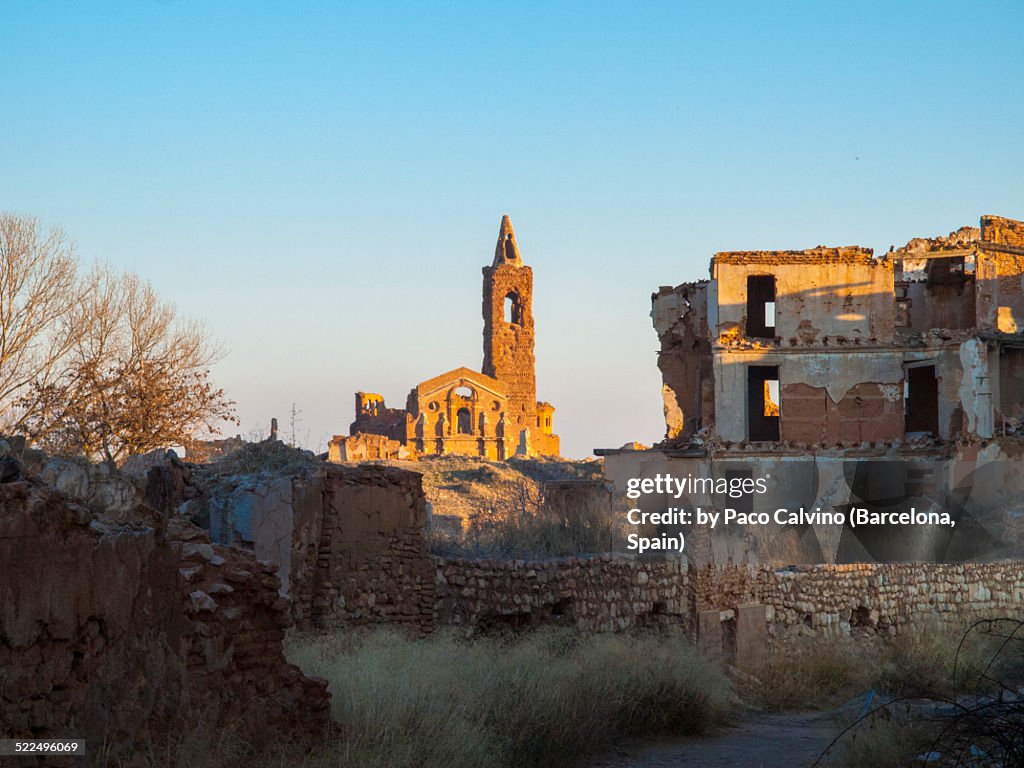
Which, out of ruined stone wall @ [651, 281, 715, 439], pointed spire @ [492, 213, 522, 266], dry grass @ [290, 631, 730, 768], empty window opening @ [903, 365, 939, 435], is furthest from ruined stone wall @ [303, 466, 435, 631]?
pointed spire @ [492, 213, 522, 266]

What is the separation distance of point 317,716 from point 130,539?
6.01 ft

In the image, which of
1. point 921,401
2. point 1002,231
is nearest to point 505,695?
point 921,401

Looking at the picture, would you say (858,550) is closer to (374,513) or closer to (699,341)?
(699,341)

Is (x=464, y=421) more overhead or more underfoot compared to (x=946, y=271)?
more underfoot

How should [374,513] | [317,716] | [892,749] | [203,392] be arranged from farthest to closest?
[203,392]
[374,513]
[892,749]
[317,716]

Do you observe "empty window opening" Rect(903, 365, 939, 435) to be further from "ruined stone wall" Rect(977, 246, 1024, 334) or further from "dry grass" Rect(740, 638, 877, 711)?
"dry grass" Rect(740, 638, 877, 711)

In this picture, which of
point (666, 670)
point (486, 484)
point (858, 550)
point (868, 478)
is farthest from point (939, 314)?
point (666, 670)

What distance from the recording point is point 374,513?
39.4 feet

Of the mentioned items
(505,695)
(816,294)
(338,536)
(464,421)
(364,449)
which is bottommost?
(505,695)

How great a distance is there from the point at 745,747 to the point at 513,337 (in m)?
63.7

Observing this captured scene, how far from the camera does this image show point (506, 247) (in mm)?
76438

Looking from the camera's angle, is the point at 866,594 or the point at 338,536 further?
the point at 866,594

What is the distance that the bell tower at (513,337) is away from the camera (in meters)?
73.2

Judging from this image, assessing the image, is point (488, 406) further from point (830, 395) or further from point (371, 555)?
point (371, 555)
